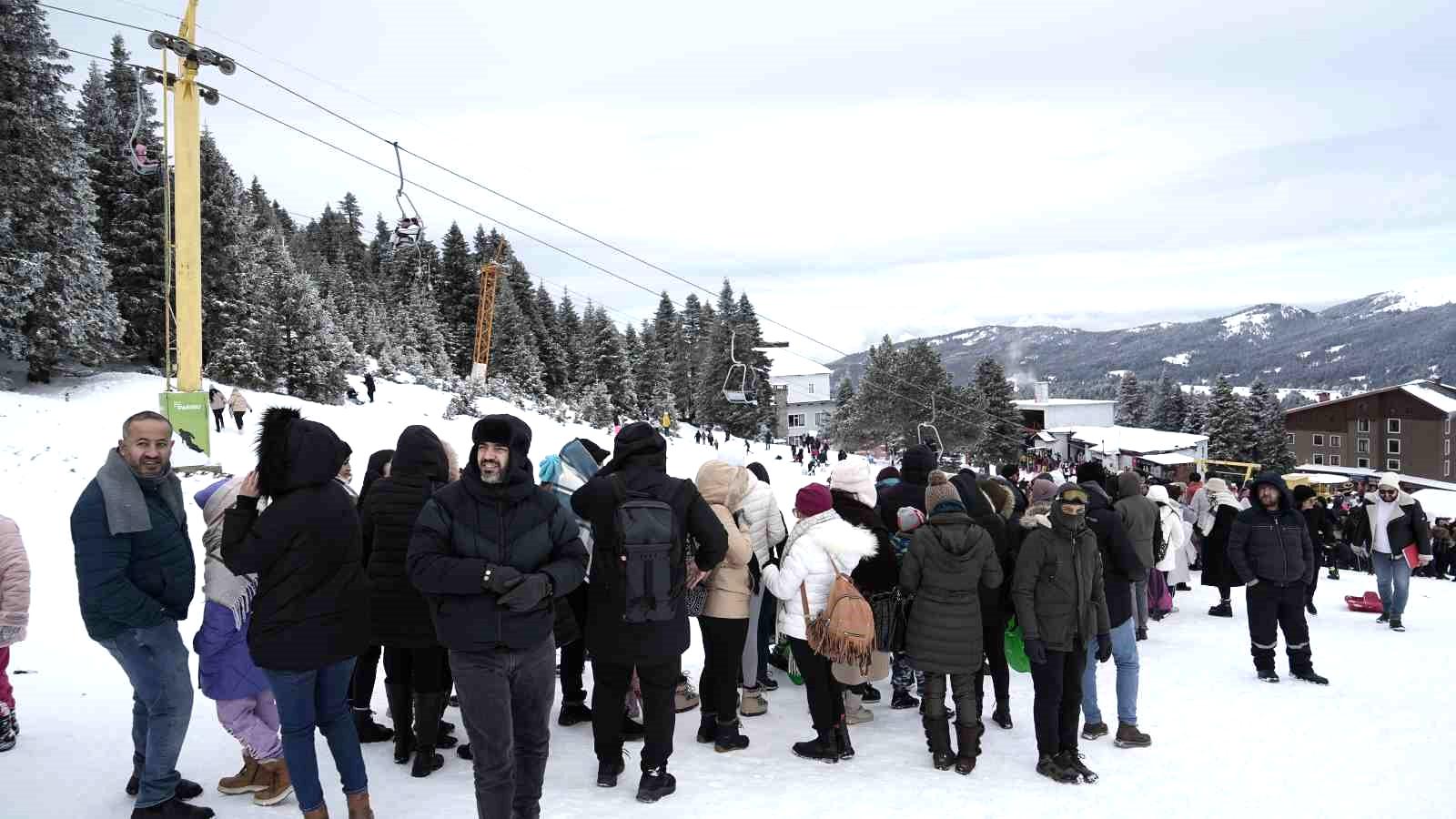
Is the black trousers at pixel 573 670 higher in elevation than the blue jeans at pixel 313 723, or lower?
lower

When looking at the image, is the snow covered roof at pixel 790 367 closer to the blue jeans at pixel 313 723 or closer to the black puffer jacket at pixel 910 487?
the black puffer jacket at pixel 910 487

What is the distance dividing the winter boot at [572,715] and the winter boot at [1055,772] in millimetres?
3091

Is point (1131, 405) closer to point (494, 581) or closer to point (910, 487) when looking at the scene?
point (910, 487)

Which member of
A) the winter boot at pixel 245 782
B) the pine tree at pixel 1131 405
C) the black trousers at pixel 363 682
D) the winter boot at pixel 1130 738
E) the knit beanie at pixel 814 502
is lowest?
the winter boot at pixel 1130 738

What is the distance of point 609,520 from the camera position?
4.55 meters

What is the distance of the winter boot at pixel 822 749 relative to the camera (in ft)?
17.7

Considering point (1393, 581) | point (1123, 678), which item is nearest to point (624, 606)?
point (1123, 678)

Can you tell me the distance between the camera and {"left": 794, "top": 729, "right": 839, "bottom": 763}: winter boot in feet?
17.7

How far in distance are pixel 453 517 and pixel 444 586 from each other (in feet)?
0.99

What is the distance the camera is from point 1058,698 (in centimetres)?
532

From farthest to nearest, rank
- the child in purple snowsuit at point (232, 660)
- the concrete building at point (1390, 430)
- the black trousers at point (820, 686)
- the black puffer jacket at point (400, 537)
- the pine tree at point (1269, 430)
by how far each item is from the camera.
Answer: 1. the concrete building at point (1390, 430)
2. the pine tree at point (1269, 430)
3. the black trousers at point (820, 686)
4. the black puffer jacket at point (400, 537)
5. the child in purple snowsuit at point (232, 660)

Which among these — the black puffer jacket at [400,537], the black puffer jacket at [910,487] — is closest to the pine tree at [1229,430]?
the black puffer jacket at [910,487]

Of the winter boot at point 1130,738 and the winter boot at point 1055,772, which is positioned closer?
the winter boot at point 1055,772

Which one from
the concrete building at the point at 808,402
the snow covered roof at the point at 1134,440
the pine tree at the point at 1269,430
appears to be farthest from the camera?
the concrete building at the point at 808,402
